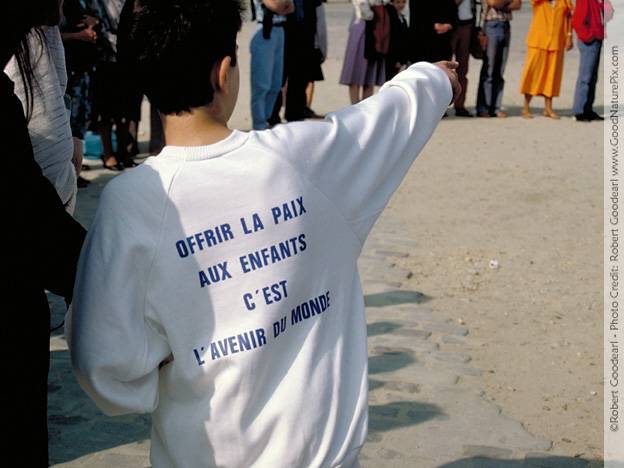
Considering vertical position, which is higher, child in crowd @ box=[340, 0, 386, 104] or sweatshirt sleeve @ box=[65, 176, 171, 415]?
sweatshirt sleeve @ box=[65, 176, 171, 415]

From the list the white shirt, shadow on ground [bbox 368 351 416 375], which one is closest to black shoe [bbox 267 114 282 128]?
shadow on ground [bbox 368 351 416 375]

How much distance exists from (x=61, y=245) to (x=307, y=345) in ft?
1.85

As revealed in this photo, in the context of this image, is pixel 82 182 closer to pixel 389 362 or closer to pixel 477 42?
pixel 389 362

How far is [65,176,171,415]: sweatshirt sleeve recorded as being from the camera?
7.18ft

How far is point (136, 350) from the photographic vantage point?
222cm

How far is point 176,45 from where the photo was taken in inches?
87.6

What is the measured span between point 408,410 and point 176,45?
2858mm

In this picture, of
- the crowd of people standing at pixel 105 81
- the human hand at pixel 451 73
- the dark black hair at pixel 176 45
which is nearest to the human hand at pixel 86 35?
the crowd of people standing at pixel 105 81

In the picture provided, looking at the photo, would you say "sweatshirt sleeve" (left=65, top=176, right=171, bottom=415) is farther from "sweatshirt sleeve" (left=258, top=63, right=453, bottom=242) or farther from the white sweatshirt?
"sweatshirt sleeve" (left=258, top=63, right=453, bottom=242)

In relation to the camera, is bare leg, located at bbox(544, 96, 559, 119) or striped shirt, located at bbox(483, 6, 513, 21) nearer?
striped shirt, located at bbox(483, 6, 513, 21)

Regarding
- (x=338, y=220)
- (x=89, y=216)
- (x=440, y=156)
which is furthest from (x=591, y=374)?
(x=440, y=156)

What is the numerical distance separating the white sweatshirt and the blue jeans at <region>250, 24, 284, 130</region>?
850 cm

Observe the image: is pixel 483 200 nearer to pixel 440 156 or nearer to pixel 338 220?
pixel 440 156

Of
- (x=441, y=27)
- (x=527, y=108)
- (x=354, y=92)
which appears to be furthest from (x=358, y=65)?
(x=527, y=108)
